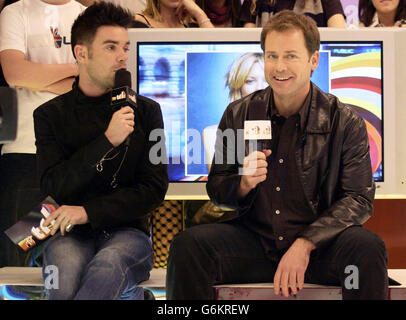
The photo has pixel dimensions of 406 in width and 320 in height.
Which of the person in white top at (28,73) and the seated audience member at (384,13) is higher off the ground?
the seated audience member at (384,13)

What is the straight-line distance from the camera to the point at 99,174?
2.70 meters

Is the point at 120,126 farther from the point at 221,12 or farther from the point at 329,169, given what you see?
the point at 221,12

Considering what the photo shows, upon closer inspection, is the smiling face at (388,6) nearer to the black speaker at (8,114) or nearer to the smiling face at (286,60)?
the smiling face at (286,60)

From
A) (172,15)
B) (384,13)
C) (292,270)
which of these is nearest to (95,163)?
(292,270)

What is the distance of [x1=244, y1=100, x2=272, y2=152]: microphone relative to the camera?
227 cm

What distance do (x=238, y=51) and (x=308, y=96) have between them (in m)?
0.62

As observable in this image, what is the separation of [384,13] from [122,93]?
2295mm

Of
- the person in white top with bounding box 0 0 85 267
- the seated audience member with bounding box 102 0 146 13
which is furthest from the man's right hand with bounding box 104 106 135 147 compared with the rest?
the seated audience member with bounding box 102 0 146 13

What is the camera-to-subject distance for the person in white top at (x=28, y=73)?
3275 mm

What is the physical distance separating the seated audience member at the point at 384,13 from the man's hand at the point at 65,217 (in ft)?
8.11

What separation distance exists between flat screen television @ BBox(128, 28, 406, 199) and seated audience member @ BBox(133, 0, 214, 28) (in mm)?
586

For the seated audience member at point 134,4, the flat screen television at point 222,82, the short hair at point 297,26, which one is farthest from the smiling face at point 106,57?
the seated audience member at point 134,4

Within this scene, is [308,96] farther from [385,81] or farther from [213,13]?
[213,13]

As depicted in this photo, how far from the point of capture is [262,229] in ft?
8.27
